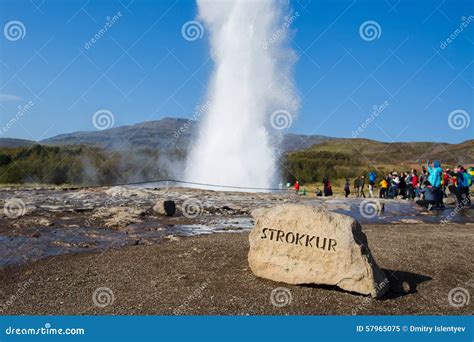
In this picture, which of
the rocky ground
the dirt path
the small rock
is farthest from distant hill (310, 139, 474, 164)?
the dirt path

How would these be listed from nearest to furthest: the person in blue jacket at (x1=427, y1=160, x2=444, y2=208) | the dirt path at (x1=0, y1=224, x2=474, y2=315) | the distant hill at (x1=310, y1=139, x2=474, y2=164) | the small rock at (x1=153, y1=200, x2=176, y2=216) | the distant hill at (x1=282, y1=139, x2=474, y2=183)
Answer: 1. the dirt path at (x1=0, y1=224, x2=474, y2=315)
2. the small rock at (x1=153, y1=200, x2=176, y2=216)
3. the person in blue jacket at (x1=427, y1=160, x2=444, y2=208)
4. the distant hill at (x1=282, y1=139, x2=474, y2=183)
5. the distant hill at (x1=310, y1=139, x2=474, y2=164)

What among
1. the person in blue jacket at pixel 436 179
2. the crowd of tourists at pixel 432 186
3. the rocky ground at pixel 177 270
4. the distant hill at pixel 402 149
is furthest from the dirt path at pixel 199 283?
the distant hill at pixel 402 149

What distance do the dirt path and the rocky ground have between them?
1 cm

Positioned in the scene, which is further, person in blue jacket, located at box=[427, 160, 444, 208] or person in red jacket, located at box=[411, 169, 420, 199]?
person in red jacket, located at box=[411, 169, 420, 199]

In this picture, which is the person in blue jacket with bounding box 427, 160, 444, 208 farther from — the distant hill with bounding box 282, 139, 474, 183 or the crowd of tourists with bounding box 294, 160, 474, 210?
the distant hill with bounding box 282, 139, 474, 183

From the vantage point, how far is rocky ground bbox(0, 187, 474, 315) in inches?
255

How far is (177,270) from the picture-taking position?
8.23 meters

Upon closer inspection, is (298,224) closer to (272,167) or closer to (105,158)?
(272,167)

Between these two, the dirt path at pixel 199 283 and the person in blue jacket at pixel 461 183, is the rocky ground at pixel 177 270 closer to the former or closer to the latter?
the dirt path at pixel 199 283

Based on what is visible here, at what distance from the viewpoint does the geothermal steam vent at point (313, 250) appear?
6711 millimetres

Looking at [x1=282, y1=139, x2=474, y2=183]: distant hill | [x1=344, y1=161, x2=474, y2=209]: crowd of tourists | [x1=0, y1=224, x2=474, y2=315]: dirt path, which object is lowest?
[x1=0, y1=224, x2=474, y2=315]: dirt path

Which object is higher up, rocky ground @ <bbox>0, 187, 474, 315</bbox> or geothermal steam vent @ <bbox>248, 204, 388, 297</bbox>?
geothermal steam vent @ <bbox>248, 204, 388, 297</bbox>

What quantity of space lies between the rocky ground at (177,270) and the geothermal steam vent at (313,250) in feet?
0.62

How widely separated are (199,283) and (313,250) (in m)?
1.81
